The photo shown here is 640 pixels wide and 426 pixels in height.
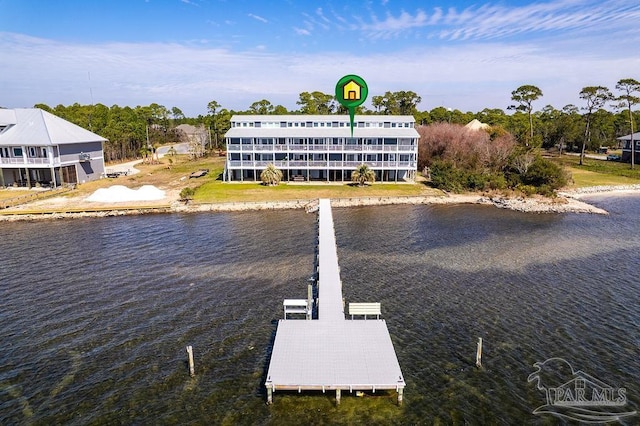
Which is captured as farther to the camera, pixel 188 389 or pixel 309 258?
pixel 309 258

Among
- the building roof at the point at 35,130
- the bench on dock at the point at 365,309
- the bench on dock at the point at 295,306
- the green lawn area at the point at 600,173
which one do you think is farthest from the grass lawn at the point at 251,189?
the bench on dock at the point at 365,309

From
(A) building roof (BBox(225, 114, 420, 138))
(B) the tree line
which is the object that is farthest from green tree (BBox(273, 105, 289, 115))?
(A) building roof (BBox(225, 114, 420, 138))

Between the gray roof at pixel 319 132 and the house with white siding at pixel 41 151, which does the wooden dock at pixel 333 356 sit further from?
the house with white siding at pixel 41 151

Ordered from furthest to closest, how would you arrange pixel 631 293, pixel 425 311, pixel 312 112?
pixel 312 112 → pixel 631 293 → pixel 425 311

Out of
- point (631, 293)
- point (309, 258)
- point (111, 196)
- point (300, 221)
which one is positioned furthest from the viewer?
point (111, 196)

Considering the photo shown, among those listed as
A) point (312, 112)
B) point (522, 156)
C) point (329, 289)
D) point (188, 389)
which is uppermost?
point (312, 112)

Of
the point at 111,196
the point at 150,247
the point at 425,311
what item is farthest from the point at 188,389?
the point at 111,196

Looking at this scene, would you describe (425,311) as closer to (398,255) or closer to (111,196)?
(398,255)

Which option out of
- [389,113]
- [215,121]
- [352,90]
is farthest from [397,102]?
[352,90]
